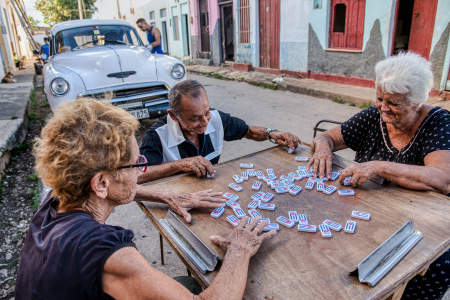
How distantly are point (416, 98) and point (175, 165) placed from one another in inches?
61.6

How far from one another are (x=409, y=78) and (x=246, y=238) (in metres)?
1.41

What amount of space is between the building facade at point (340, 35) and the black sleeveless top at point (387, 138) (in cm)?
571

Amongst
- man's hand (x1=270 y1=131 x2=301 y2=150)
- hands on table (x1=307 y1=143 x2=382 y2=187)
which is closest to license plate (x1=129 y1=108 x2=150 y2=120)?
man's hand (x1=270 y1=131 x2=301 y2=150)

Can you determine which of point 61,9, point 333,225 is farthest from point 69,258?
point 61,9

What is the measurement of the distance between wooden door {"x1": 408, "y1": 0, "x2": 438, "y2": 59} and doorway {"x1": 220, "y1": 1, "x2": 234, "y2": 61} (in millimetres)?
8269

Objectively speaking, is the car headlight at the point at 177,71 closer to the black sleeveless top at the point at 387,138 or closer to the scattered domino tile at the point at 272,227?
the black sleeveless top at the point at 387,138

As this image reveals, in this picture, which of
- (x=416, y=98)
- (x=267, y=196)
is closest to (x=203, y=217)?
(x=267, y=196)

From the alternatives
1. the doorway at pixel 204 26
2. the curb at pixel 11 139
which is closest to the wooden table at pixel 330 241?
the curb at pixel 11 139

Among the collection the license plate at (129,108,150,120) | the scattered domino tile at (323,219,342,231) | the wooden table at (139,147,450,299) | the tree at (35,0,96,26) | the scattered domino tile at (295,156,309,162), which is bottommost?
the license plate at (129,108,150,120)

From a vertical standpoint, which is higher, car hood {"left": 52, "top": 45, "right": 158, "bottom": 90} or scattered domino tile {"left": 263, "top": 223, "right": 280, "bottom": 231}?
Result: car hood {"left": 52, "top": 45, "right": 158, "bottom": 90}

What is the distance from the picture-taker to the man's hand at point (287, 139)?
7.75ft

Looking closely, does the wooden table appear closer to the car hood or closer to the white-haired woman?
the white-haired woman

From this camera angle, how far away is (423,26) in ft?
23.3

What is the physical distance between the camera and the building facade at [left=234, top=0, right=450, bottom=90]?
694cm
